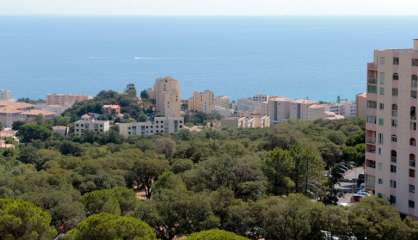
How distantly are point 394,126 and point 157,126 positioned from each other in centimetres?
2391

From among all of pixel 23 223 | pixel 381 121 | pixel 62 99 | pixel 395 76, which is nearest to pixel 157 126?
pixel 62 99

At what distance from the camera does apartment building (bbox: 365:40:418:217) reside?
12.7 metres

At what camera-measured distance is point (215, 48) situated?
10375 centimetres

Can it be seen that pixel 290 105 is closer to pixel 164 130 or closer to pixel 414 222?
pixel 164 130

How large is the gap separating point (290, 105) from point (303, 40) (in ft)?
262

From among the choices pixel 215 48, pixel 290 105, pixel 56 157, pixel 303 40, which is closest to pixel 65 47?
pixel 215 48

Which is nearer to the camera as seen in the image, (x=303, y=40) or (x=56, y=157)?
(x=56, y=157)

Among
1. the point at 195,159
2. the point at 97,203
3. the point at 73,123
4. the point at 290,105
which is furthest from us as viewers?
the point at 290,105

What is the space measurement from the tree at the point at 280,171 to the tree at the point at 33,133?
1963 centimetres

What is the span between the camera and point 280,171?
13984 mm

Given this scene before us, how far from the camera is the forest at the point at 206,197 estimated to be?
10195mm

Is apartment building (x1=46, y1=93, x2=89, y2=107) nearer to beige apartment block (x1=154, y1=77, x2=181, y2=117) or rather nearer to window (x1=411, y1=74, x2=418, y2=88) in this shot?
beige apartment block (x1=154, y1=77, x2=181, y2=117)

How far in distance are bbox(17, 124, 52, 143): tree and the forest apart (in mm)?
11939

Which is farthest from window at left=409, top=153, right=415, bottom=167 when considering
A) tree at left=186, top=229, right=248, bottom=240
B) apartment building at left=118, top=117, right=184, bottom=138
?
apartment building at left=118, top=117, right=184, bottom=138
